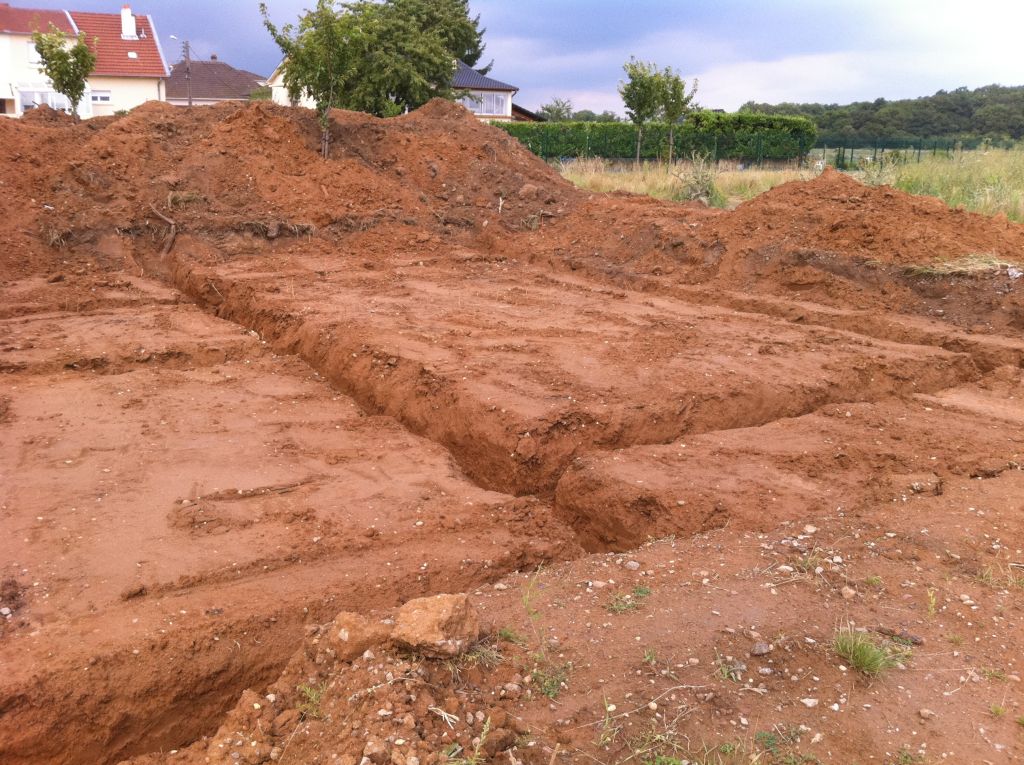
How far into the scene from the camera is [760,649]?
Result: 2967 mm

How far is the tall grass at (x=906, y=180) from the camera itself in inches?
482

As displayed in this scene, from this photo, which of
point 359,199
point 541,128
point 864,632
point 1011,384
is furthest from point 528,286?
point 541,128

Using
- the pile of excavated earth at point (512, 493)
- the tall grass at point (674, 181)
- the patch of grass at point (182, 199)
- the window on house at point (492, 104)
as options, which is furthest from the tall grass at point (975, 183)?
the window on house at point (492, 104)

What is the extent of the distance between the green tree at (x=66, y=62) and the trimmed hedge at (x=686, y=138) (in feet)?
47.2

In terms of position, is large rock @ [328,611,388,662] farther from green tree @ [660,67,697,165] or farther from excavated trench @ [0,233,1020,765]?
green tree @ [660,67,697,165]

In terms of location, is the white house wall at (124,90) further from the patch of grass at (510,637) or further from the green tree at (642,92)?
the patch of grass at (510,637)

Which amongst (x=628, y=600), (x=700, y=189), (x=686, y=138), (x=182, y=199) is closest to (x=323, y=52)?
(x=182, y=199)

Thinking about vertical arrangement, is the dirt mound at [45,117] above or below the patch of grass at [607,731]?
above

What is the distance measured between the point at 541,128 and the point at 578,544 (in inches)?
943

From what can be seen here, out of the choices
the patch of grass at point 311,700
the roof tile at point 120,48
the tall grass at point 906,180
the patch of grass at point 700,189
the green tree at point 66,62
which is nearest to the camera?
the patch of grass at point 311,700

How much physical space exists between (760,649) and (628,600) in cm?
60

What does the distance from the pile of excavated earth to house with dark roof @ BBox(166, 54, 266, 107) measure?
125 feet

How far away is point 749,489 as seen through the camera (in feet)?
14.9

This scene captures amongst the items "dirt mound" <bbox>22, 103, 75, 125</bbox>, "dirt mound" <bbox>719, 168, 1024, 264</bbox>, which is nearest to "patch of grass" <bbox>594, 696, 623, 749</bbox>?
"dirt mound" <bbox>719, 168, 1024, 264</bbox>
